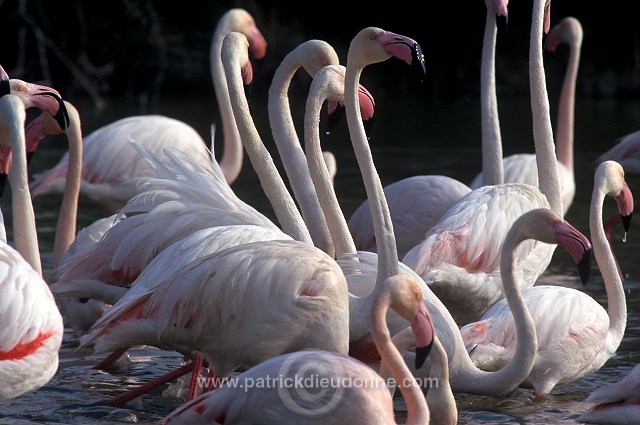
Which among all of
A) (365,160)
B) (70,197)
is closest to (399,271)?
(365,160)

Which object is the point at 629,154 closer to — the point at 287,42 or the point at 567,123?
the point at 567,123

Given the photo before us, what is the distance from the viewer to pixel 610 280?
5242 mm

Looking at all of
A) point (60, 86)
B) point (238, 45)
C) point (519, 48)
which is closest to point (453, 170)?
point (238, 45)

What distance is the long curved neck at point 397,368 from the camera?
3.61 m

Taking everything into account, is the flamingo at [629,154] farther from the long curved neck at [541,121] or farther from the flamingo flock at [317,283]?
the long curved neck at [541,121]

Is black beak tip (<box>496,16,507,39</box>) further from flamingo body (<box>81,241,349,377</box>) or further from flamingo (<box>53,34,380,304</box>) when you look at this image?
flamingo body (<box>81,241,349,377</box>)

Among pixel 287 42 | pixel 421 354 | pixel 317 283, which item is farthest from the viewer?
pixel 287 42

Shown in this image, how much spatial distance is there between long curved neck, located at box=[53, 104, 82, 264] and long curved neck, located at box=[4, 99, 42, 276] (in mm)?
1254

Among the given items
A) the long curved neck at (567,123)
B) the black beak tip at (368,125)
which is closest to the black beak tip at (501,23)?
the black beak tip at (368,125)

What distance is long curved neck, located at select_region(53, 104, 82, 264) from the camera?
20.0 ft

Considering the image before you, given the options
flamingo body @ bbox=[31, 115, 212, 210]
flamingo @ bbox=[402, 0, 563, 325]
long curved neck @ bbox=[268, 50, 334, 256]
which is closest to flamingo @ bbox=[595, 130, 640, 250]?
flamingo @ bbox=[402, 0, 563, 325]

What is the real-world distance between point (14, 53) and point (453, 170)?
28.0 ft

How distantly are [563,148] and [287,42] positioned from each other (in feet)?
46.5

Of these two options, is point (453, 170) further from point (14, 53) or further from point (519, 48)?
point (519, 48)
